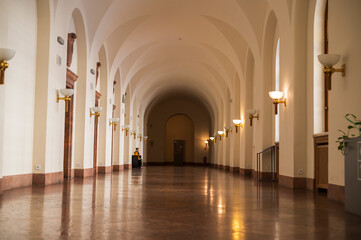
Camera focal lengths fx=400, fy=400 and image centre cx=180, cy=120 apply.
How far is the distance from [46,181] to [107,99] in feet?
30.3

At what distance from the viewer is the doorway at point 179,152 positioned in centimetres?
4503

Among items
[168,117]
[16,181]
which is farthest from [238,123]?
[168,117]

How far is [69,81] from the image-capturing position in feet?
45.5

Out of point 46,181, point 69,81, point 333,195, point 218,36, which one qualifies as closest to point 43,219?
point 333,195

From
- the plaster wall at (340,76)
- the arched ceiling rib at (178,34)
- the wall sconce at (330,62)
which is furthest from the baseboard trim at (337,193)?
the arched ceiling rib at (178,34)

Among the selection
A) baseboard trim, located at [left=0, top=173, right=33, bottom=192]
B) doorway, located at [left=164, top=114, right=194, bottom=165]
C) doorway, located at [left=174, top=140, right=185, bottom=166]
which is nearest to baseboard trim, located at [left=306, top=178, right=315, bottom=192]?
baseboard trim, located at [left=0, top=173, right=33, bottom=192]

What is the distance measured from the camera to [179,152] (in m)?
45.2

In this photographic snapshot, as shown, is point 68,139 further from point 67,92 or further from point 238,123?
point 238,123

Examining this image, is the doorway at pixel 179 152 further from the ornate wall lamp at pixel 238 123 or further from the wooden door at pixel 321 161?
the wooden door at pixel 321 161

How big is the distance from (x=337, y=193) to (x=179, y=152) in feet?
125

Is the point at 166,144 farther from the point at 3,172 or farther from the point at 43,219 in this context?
the point at 43,219

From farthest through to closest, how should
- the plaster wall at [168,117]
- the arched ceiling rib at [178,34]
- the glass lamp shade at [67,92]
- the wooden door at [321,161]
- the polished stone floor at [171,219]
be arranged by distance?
the plaster wall at [168,117] < the arched ceiling rib at [178,34] < the glass lamp shade at [67,92] < the wooden door at [321,161] < the polished stone floor at [171,219]

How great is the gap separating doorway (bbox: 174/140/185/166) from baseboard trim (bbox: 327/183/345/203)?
3753 centimetres

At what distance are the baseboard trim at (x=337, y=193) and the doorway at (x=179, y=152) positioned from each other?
3753cm
